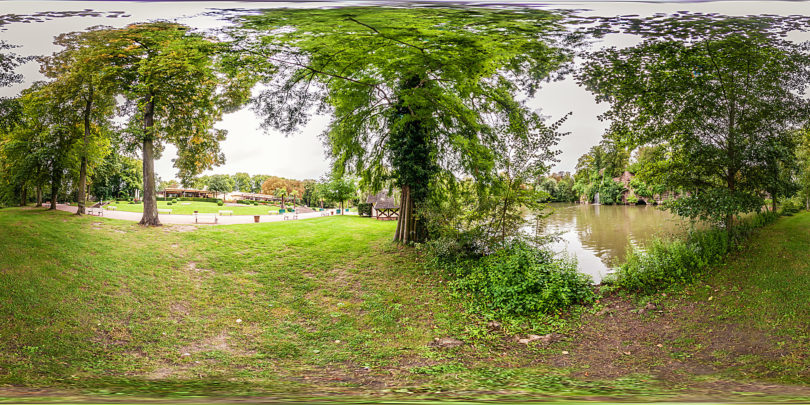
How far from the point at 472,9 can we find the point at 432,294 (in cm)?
323

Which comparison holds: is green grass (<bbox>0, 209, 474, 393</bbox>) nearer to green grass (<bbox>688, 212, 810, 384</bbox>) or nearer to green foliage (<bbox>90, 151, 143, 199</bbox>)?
green foliage (<bbox>90, 151, 143, 199</bbox>)

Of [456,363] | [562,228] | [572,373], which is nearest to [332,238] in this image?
[456,363]

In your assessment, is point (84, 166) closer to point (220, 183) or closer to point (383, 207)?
point (220, 183)

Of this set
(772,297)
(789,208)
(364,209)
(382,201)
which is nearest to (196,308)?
(364,209)

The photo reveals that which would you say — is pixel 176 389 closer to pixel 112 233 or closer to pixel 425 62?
pixel 112 233

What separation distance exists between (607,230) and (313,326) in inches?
162

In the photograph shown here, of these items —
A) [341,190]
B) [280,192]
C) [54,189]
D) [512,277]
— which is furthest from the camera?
[341,190]

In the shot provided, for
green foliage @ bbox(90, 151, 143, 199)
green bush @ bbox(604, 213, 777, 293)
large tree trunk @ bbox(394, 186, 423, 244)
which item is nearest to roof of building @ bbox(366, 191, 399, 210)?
large tree trunk @ bbox(394, 186, 423, 244)

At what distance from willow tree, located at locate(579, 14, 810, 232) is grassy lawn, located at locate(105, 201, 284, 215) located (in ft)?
13.3

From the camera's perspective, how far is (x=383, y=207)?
5.35m

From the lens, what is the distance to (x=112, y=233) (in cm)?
321

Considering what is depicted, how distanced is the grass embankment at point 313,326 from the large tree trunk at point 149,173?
20 centimetres

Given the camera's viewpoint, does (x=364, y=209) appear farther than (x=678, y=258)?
Yes

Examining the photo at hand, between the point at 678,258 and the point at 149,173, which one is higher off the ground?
the point at 149,173
